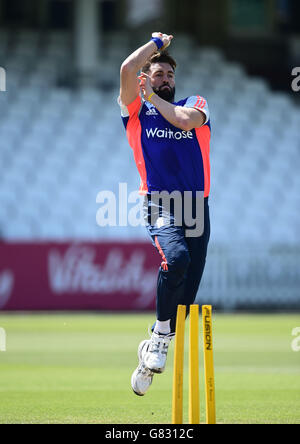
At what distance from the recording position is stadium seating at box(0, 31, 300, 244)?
1906 centimetres

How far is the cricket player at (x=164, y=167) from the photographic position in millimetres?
6371

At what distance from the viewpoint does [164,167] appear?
21.5ft

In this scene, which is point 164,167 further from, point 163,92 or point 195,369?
point 195,369

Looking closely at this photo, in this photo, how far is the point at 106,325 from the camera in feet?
48.8

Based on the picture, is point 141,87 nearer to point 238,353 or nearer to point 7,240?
point 238,353

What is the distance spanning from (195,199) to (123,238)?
11262 mm

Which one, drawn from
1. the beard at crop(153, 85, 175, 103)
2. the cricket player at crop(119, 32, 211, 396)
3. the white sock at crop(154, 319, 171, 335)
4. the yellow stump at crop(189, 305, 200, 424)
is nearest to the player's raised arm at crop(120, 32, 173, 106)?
the cricket player at crop(119, 32, 211, 396)

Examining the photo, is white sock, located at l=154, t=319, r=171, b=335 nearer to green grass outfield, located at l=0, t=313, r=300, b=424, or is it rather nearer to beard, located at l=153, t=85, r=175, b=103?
green grass outfield, located at l=0, t=313, r=300, b=424

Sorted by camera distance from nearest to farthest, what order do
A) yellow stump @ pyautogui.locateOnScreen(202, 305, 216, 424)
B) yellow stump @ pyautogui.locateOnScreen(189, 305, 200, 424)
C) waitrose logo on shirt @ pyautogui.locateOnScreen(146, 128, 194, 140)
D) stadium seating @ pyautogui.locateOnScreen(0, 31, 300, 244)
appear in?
1. yellow stump @ pyautogui.locateOnScreen(189, 305, 200, 424)
2. yellow stump @ pyautogui.locateOnScreen(202, 305, 216, 424)
3. waitrose logo on shirt @ pyautogui.locateOnScreen(146, 128, 194, 140)
4. stadium seating @ pyautogui.locateOnScreen(0, 31, 300, 244)

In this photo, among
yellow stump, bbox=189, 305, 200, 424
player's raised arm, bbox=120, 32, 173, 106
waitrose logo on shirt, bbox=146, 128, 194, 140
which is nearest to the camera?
yellow stump, bbox=189, 305, 200, 424

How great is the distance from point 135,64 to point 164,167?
0.73 metres

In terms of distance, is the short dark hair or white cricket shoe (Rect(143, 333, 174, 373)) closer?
white cricket shoe (Rect(143, 333, 174, 373))

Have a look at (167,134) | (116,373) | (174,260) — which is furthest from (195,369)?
(116,373)

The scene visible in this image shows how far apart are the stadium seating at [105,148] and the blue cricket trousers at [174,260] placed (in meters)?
10.8
